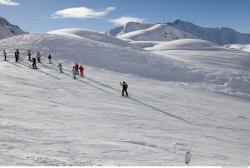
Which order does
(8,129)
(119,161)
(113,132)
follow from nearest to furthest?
(119,161)
(8,129)
(113,132)

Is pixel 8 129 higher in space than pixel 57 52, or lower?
lower

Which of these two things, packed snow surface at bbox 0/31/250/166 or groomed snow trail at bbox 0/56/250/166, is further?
packed snow surface at bbox 0/31/250/166

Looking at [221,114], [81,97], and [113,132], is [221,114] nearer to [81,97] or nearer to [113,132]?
[81,97]

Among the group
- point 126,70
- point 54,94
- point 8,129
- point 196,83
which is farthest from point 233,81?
point 8,129

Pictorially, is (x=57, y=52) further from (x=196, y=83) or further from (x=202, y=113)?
(x=202, y=113)

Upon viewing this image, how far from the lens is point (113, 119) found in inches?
936

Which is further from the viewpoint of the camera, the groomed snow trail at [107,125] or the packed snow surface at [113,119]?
the packed snow surface at [113,119]

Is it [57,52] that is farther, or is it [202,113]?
[57,52]

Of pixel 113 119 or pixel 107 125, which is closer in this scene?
pixel 107 125

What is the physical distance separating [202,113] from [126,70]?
82.8 feet

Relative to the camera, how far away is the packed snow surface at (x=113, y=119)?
15883 millimetres

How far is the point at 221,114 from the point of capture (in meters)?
33.2

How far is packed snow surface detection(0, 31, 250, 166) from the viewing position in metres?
15.9

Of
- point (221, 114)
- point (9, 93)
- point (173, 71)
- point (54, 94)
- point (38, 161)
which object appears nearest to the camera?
point (38, 161)
